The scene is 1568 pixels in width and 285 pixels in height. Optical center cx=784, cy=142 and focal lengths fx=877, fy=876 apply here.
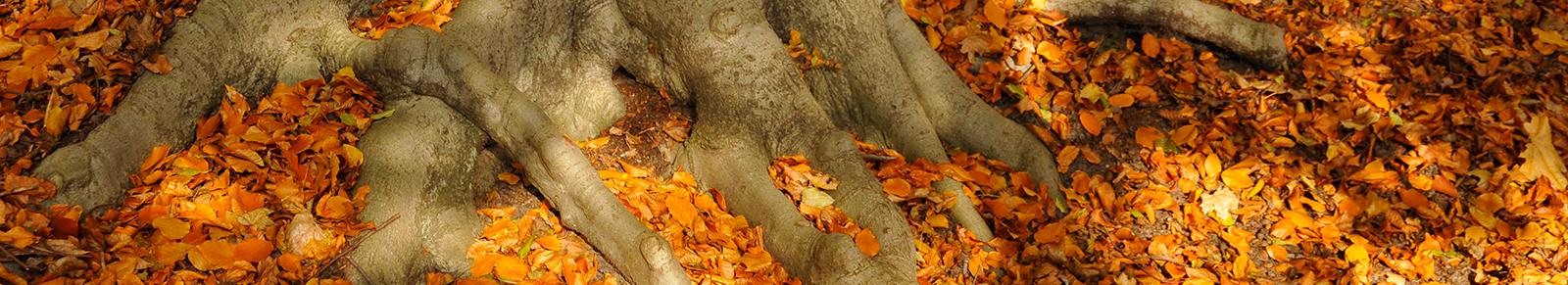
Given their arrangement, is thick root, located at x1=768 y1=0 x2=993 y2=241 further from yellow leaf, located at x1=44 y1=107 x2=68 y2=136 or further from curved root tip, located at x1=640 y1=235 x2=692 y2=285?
yellow leaf, located at x1=44 y1=107 x2=68 y2=136

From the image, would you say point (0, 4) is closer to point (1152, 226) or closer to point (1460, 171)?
point (1152, 226)

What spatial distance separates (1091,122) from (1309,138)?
1.06 metres

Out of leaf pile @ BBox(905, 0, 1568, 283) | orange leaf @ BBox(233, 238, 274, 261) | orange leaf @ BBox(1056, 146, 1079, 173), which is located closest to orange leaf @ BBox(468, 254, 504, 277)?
orange leaf @ BBox(233, 238, 274, 261)

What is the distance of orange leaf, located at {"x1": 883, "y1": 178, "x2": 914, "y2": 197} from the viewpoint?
3.79 m

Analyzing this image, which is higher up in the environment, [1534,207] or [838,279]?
[838,279]

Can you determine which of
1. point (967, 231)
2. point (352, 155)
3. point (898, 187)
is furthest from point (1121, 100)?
point (352, 155)

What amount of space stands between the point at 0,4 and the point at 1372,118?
19.0 ft

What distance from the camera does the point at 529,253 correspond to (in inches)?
131

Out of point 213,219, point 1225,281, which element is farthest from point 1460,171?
point 213,219

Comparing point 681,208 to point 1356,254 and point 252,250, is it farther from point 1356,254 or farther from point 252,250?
point 1356,254

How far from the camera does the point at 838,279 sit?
317 centimetres

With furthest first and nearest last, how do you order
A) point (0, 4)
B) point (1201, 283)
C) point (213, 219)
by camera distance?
point (1201, 283) < point (0, 4) < point (213, 219)

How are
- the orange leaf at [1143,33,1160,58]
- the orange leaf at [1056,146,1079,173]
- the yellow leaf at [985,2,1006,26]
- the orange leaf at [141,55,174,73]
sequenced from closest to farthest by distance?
the orange leaf at [141,55,174,73], the orange leaf at [1056,146,1079,173], the yellow leaf at [985,2,1006,26], the orange leaf at [1143,33,1160,58]

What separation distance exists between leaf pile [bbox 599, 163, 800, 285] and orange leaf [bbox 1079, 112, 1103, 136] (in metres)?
1.88
